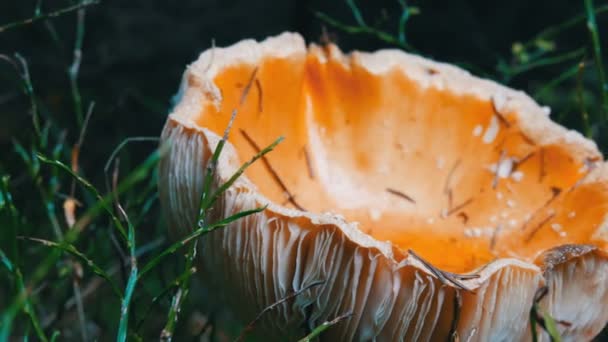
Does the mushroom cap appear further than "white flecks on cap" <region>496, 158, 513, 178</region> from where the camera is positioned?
No

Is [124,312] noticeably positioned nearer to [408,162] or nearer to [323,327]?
[323,327]

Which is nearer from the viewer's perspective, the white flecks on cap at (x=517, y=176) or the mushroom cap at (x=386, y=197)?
the mushroom cap at (x=386, y=197)

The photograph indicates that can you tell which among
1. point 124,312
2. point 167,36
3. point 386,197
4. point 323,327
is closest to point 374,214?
point 386,197

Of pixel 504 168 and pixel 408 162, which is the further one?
pixel 408 162

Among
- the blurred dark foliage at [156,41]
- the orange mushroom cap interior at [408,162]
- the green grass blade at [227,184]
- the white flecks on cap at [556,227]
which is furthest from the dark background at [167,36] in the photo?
the green grass blade at [227,184]

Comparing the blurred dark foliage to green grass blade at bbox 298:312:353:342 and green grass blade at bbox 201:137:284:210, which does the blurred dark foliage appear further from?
green grass blade at bbox 298:312:353:342

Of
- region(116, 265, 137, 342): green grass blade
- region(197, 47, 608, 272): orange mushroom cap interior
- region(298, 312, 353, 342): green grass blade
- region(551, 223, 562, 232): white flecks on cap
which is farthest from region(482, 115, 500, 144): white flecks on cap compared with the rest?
region(116, 265, 137, 342): green grass blade

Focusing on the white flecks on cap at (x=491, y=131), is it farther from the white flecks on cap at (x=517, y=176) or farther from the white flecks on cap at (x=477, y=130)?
the white flecks on cap at (x=517, y=176)

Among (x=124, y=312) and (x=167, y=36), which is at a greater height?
(x=167, y=36)
